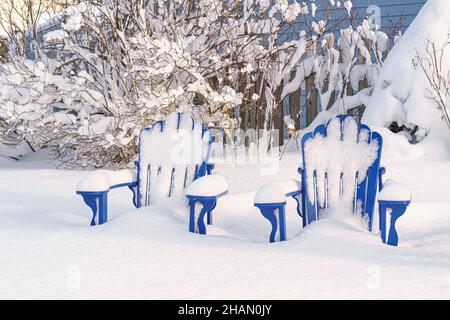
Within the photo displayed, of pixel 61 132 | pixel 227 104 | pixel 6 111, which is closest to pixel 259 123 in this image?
pixel 227 104

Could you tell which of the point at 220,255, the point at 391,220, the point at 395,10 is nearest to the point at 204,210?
the point at 220,255

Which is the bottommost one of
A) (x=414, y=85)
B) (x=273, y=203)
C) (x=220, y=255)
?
(x=220, y=255)

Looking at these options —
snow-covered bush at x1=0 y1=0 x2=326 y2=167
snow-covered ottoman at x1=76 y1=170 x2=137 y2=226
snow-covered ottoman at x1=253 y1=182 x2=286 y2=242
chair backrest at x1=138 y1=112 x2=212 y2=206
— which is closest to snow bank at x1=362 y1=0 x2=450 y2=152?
snow-covered bush at x1=0 y1=0 x2=326 y2=167

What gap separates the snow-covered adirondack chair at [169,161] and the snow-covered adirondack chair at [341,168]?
0.80 metres

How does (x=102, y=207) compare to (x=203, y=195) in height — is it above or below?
below

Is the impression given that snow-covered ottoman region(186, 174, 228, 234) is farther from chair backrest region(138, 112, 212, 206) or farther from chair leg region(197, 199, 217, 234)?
chair backrest region(138, 112, 212, 206)

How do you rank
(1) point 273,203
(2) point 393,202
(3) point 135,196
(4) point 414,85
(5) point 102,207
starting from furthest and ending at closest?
(4) point 414,85, (3) point 135,196, (5) point 102,207, (1) point 273,203, (2) point 393,202

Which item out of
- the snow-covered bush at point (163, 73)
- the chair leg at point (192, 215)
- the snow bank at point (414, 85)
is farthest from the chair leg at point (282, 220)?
the snow bank at point (414, 85)

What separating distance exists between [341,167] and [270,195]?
0.72 meters

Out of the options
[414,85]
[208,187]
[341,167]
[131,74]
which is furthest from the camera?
[131,74]

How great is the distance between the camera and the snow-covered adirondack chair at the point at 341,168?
4.36m

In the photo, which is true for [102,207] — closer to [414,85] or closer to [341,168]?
[341,168]

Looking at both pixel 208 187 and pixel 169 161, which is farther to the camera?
pixel 169 161

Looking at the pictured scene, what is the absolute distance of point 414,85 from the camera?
6449 mm
